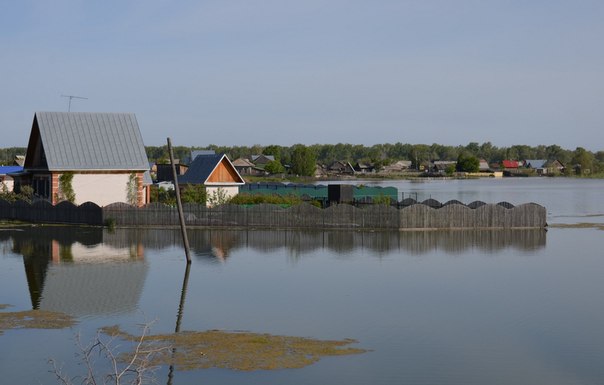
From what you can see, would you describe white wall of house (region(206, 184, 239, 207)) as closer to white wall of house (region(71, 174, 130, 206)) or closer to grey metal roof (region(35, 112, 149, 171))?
grey metal roof (region(35, 112, 149, 171))

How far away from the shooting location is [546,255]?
1703 inches

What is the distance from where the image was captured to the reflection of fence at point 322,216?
175ft

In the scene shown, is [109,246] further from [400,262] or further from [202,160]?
[202,160]

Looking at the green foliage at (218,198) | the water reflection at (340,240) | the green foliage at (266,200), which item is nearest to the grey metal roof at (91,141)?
the green foliage at (218,198)

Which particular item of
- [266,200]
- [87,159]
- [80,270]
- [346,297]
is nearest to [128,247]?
[80,270]

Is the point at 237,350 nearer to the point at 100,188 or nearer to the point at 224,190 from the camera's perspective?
the point at 100,188

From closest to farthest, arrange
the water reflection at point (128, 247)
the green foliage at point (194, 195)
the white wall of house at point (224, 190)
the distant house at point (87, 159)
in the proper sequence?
the water reflection at point (128, 247) → the distant house at point (87, 159) → the green foliage at point (194, 195) → the white wall of house at point (224, 190)

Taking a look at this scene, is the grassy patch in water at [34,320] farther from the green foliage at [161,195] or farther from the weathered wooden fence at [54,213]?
the green foliage at [161,195]

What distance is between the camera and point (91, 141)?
6116cm

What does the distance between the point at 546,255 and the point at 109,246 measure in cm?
2336

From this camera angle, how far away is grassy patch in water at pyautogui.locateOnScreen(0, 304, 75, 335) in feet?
79.6

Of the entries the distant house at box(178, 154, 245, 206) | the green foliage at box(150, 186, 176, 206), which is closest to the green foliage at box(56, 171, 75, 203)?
the green foliage at box(150, 186, 176, 206)

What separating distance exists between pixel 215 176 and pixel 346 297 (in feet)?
124

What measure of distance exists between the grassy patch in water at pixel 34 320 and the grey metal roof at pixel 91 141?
111ft
